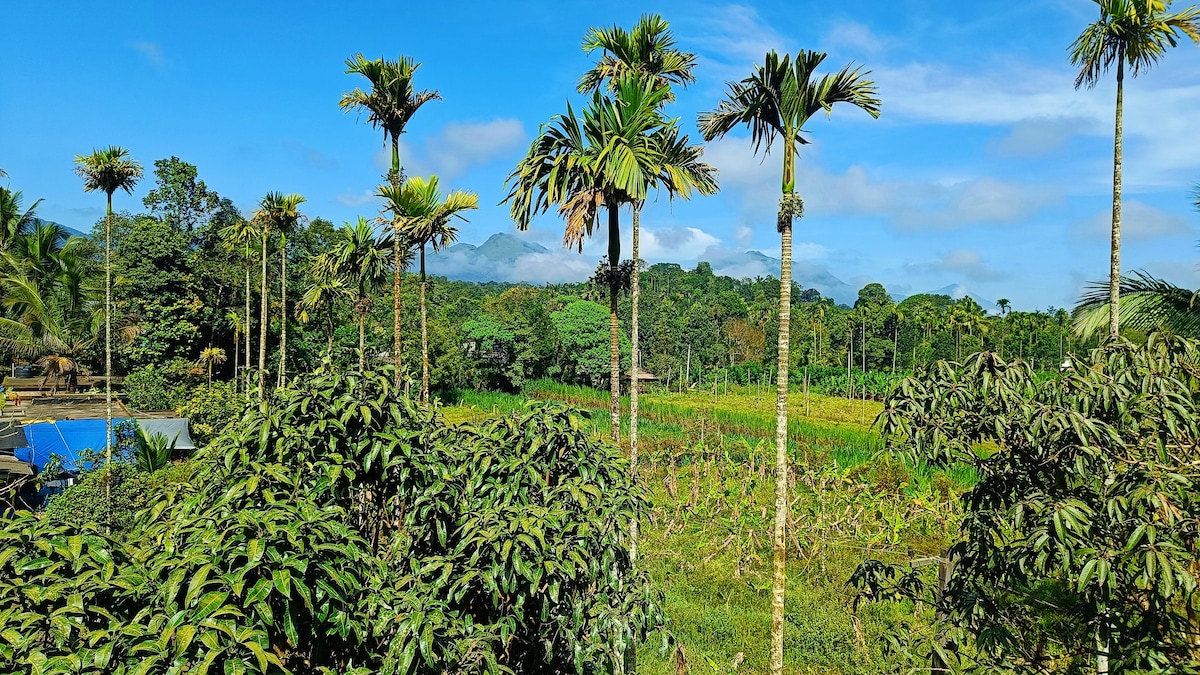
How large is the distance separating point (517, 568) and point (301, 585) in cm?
91

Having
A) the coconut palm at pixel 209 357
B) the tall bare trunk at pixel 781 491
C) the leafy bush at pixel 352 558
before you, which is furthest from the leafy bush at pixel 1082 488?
the coconut palm at pixel 209 357

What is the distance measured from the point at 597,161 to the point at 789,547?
268 inches

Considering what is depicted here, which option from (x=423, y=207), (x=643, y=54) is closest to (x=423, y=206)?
(x=423, y=207)

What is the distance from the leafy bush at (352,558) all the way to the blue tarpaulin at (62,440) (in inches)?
583

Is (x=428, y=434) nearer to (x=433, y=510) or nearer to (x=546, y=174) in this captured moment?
(x=433, y=510)

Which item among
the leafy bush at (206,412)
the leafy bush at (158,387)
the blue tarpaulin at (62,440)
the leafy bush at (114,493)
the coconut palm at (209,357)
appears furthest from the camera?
the coconut palm at (209,357)

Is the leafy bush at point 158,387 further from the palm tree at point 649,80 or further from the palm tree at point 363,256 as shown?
the palm tree at point 649,80

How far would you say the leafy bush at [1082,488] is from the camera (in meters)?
2.68

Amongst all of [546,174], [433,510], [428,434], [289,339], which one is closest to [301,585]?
→ [433,510]

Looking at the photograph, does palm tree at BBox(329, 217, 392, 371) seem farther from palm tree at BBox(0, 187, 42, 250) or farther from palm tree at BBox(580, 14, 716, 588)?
palm tree at BBox(0, 187, 42, 250)

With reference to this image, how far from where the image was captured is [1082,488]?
312 centimetres

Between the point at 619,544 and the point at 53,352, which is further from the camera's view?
the point at 53,352

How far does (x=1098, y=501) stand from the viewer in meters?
2.99

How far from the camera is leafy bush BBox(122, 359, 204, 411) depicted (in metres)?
22.3
